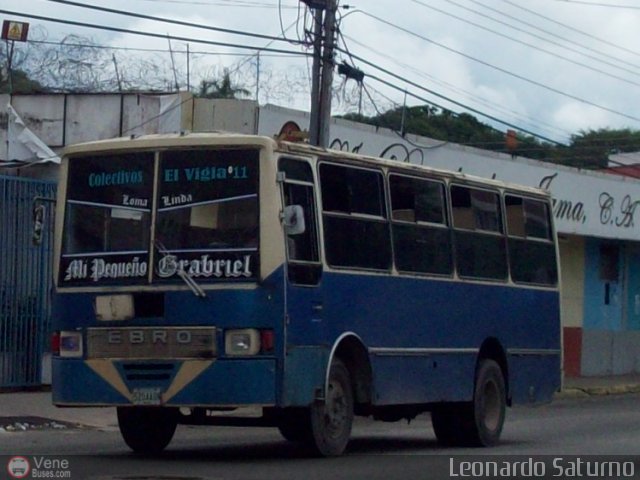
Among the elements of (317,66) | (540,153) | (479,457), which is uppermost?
(540,153)

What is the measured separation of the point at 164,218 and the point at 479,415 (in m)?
5.17

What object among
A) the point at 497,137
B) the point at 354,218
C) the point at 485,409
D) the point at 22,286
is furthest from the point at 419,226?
the point at 497,137

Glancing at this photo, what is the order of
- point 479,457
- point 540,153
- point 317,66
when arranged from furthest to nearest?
point 540,153, point 317,66, point 479,457

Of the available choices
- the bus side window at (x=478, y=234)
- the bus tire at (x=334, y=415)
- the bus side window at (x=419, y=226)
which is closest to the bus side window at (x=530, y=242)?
the bus side window at (x=478, y=234)

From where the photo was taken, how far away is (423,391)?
14656mm

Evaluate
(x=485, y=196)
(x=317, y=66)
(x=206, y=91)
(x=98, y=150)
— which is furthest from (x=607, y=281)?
(x=98, y=150)

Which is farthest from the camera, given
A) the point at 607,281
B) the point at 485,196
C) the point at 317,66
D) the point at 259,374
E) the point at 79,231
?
the point at 607,281

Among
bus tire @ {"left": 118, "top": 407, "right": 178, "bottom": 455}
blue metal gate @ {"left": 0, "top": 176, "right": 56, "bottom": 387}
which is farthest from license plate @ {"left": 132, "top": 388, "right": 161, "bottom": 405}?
blue metal gate @ {"left": 0, "top": 176, "right": 56, "bottom": 387}

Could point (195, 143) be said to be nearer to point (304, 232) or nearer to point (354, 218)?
point (304, 232)

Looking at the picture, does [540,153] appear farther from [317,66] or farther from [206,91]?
[317,66]

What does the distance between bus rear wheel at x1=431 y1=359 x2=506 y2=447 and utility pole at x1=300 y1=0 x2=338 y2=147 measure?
253 inches

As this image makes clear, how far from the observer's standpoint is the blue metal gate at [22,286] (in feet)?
64.4

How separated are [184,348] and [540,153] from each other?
4830cm

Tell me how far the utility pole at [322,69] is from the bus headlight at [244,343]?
371 inches
